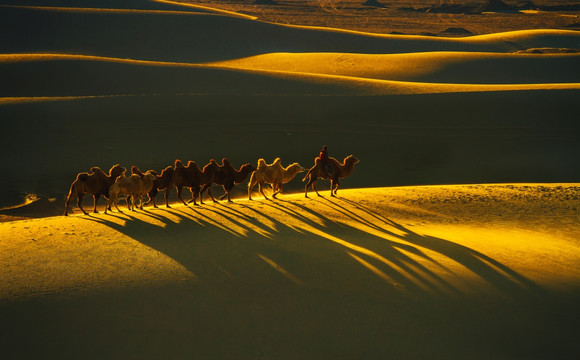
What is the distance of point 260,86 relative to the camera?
33844 millimetres

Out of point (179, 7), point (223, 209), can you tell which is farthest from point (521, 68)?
point (179, 7)

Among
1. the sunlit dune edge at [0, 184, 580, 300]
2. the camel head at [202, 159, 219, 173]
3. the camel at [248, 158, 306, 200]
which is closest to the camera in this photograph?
the sunlit dune edge at [0, 184, 580, 300]

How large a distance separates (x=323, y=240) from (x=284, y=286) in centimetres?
235

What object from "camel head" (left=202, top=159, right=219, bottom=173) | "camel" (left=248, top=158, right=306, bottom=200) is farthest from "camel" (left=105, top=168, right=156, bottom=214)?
"camel" (left=248, top=158, right=306, bottom=200)

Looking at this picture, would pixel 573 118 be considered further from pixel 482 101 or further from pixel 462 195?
pixel 462 195

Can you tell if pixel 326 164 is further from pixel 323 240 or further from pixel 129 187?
pixel 129 187

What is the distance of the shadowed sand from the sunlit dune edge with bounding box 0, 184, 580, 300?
4 centimetres

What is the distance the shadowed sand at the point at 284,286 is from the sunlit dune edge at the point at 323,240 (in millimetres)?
40

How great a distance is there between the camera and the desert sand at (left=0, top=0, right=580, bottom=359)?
891cm

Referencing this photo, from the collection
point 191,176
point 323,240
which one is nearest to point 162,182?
point 191,176

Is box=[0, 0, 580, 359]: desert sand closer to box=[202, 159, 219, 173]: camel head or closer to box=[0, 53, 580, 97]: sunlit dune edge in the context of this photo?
box=[0, 53, 580, 97]: sunlit dune edge

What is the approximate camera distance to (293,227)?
42.9 ft

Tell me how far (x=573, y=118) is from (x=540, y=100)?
2087mm

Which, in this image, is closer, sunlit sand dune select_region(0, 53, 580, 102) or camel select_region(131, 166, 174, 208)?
camel select_region(131, 166, 174, 208)
